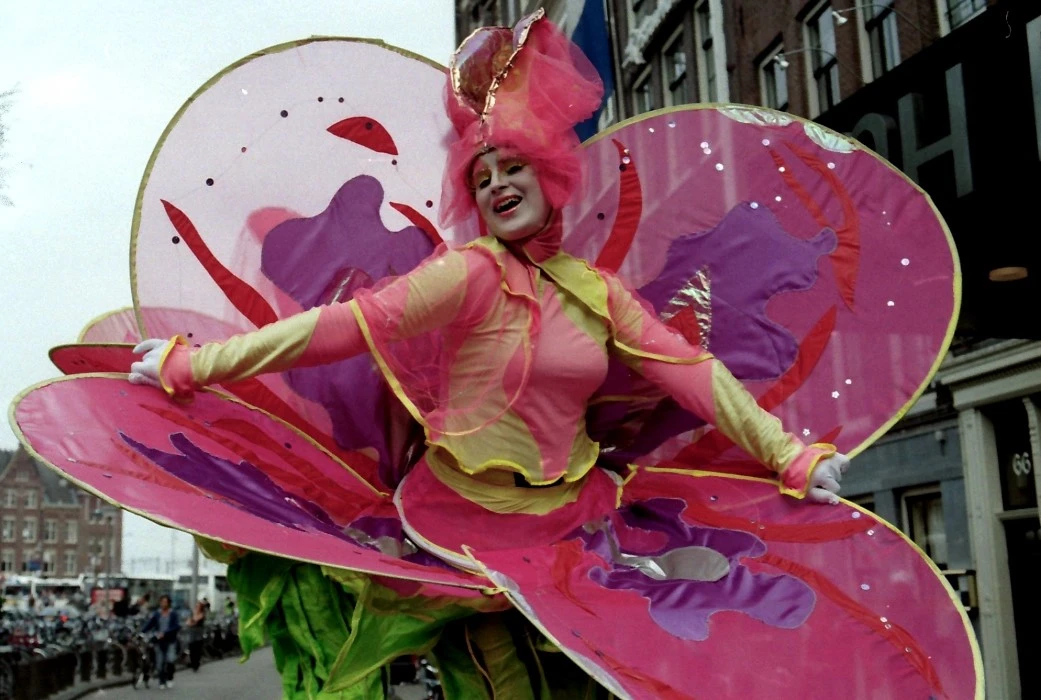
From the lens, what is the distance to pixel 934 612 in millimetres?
2584

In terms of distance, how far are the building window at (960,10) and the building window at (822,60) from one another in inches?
72.3

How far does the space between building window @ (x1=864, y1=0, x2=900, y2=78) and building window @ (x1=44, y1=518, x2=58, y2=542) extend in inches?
3406

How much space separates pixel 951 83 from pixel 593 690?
4968 millimetres

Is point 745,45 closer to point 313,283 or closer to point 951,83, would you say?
point 951,83

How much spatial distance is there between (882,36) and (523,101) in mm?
9208

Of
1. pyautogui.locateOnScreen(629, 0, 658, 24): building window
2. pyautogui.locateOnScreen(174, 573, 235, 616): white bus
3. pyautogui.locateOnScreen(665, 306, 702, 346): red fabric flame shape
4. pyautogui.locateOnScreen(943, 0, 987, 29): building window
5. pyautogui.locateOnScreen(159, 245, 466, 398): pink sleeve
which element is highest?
pyautogui.locateOnScreen(629, 0, 658, 24): building window

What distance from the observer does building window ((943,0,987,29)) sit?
31.2ft

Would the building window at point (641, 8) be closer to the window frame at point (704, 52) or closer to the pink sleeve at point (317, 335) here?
the window frame at point (704, 52)

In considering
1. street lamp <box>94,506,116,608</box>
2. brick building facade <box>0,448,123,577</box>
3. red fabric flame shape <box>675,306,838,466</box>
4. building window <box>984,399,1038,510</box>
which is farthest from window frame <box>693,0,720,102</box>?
brick building facade <box>0,448,123,577</box>

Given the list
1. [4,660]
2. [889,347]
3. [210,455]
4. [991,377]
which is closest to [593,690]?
[210,455]

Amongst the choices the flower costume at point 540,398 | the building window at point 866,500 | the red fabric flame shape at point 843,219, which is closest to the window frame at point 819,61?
the building window at point 866,500

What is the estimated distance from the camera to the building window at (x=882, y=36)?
10.9 meters

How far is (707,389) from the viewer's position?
3068 mm

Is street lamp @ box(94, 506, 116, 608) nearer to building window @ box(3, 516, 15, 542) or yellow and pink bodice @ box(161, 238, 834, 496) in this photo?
building window @ box(3, 516, 15, 542)
